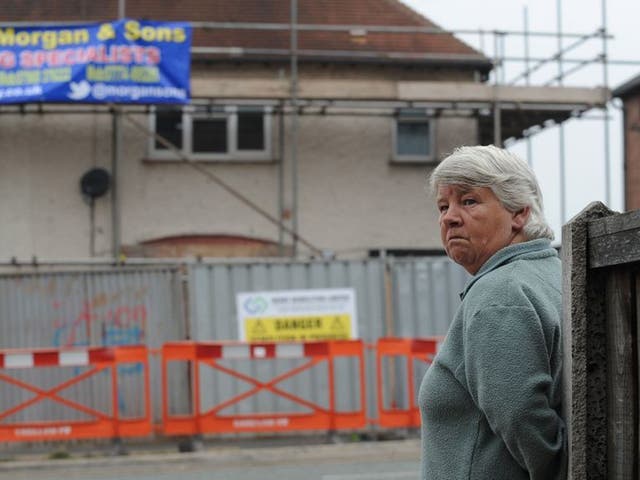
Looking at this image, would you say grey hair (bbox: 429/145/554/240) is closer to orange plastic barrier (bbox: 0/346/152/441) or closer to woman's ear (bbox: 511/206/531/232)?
woman's ear (bbox: 511/206/531/232)

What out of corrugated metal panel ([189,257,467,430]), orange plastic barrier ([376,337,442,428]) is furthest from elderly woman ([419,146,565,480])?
corrugated metal panel ([189,257,467,430])

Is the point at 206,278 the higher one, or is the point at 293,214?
the point at 293,214

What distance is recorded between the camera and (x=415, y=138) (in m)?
22.1

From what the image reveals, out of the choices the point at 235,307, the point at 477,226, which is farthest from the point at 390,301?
the point at 477,226

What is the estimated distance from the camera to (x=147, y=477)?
37.0ft

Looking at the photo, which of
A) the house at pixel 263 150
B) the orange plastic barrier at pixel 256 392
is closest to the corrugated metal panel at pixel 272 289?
the orange plastic barrier at pixel 256 392

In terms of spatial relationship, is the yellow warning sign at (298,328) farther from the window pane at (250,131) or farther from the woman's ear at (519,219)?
the woman's ear at (519,219)

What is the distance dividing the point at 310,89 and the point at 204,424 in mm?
7880

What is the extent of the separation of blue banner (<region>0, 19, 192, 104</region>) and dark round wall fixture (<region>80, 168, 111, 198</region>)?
2.10m

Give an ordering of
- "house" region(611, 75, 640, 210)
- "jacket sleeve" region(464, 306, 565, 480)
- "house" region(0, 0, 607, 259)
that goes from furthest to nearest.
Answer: "house" region(611, 75, 640, 210) → "house" region(0, 0, 607, 259) → "jacket sleeve" region(464, 306, 565, 480)

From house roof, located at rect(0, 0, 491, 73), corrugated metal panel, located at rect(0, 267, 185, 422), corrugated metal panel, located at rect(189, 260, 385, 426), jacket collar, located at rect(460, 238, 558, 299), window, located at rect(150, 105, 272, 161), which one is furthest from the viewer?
house roof, located at rect(0, 0, 491, 73)

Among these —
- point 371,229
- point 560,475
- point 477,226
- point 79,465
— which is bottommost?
point 79,465

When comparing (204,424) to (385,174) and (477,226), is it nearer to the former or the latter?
(385,174)

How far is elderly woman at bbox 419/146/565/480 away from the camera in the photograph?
2770 mm
